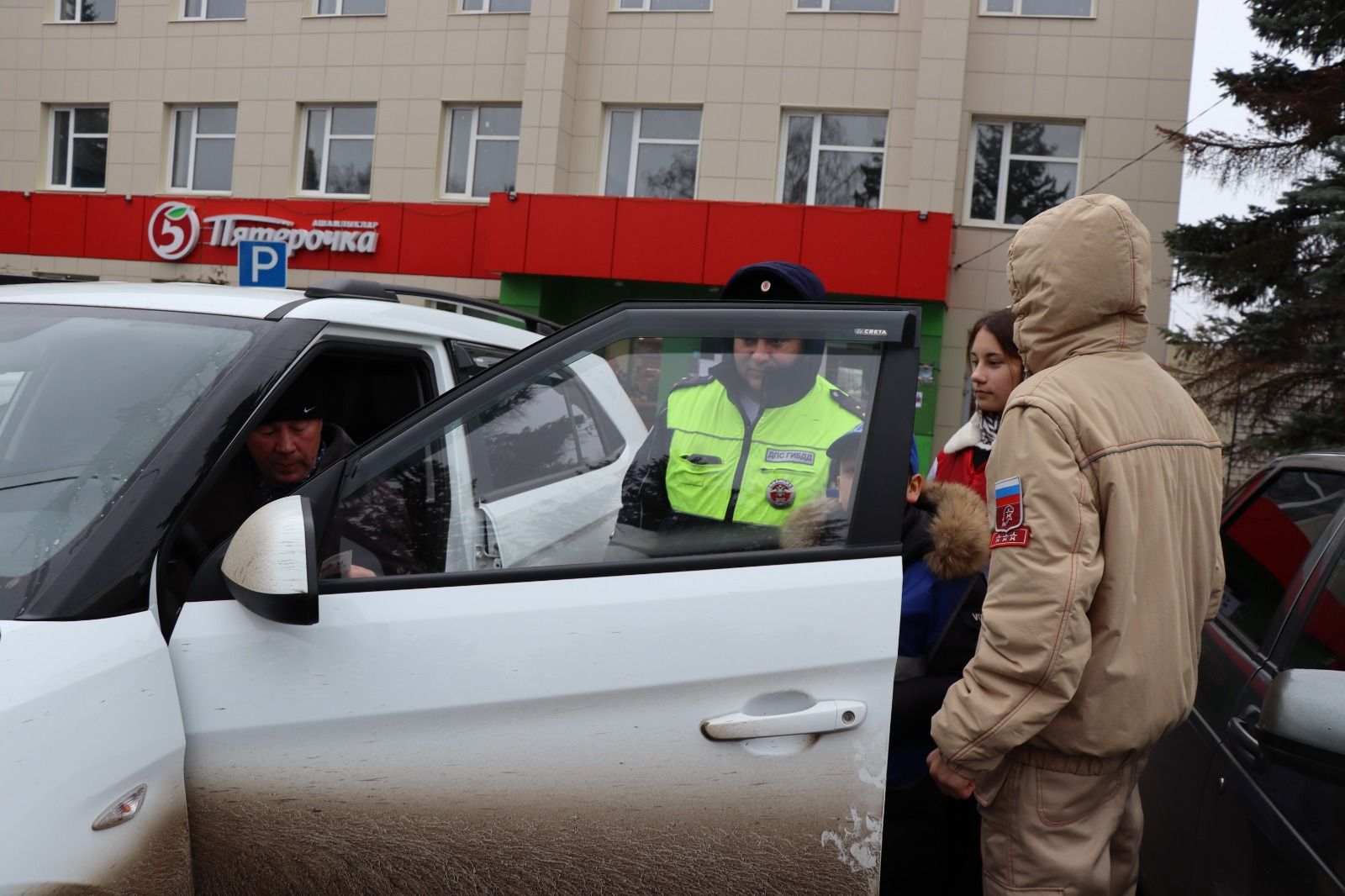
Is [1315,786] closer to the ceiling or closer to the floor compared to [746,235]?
closer to the floor

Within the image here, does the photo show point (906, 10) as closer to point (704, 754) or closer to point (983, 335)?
point (983, 335)

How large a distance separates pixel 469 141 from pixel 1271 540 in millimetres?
15964

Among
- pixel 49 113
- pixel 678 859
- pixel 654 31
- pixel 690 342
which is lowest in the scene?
pixel 678 859

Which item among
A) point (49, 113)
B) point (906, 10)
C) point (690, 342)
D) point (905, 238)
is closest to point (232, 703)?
point (690, 342)

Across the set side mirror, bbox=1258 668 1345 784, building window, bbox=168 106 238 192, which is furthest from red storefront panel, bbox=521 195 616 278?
side mirror, bbox=1258 668 1345 784

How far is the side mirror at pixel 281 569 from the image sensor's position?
1.72 metres

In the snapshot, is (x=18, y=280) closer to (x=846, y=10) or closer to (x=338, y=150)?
(x=846, y=10)

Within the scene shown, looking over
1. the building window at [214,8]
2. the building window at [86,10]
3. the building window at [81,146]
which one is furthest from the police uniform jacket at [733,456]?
the building window at [86,10]

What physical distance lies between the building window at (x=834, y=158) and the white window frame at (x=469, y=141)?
4.42 metres

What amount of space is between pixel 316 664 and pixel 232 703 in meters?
0.16

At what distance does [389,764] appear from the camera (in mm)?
1812

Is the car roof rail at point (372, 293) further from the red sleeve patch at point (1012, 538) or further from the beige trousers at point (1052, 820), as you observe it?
the beige trousers at point (1052, 820)

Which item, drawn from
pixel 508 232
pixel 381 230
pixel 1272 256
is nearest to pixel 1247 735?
pixel 1272 256

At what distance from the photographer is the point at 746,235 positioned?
1488 cm
